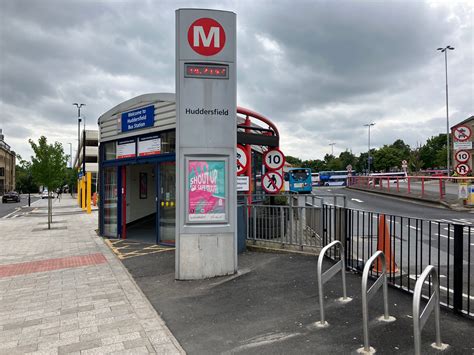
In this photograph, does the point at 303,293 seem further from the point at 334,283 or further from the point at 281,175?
the point at 281,175

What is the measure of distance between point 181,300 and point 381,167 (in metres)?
91.2

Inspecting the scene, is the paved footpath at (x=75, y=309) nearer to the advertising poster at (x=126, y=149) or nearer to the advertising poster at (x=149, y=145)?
the advertising poster at (x=149, y=145)

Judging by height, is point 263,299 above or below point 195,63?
below

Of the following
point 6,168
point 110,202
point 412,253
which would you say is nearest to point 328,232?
point 412,253

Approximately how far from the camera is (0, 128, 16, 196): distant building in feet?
314

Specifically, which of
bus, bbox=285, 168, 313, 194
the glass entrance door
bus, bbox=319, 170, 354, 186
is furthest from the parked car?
the glass entrance door

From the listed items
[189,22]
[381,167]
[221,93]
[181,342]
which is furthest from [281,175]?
[381,167]

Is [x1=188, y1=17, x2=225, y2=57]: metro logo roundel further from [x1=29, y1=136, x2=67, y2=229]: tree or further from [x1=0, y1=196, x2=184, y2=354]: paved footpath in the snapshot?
[x1=29, y1=136, x2=67, y2=229]: tree

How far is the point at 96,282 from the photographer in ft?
21.2

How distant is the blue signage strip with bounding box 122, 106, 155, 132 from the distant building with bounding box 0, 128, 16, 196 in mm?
93412

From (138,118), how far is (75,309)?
624cm

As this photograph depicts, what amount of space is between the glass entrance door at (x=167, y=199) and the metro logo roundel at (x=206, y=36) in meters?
3.64

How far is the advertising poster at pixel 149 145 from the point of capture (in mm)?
9734

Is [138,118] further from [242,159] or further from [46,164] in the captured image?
[46,164]
